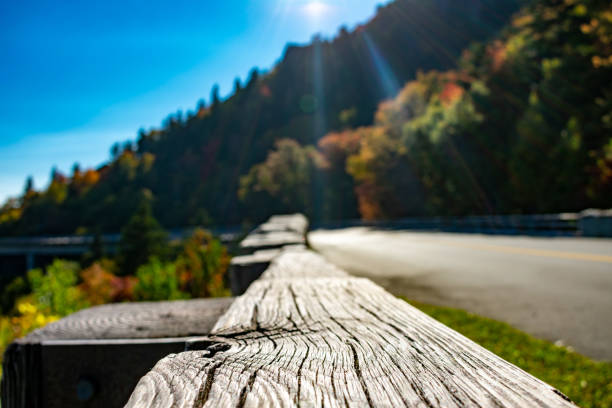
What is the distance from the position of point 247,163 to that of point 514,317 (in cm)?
9671

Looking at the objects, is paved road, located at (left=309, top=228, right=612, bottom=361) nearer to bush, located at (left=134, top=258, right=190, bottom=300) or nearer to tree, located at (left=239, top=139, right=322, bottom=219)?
bush, located at (left=134, top=258, right=190, bottom=300)

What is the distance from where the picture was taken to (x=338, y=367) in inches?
32.1

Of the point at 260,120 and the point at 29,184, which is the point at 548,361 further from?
the point at 29,184

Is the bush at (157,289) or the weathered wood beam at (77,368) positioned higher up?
the weathered wood beam at (77,368)

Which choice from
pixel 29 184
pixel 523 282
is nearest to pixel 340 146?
pixel 523 282

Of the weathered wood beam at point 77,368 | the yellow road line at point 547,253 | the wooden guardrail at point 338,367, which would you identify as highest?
the wooden guardrail at point 338,367

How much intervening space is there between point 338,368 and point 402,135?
3785cm

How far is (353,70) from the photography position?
11856cm

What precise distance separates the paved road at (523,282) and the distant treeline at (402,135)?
35.9 feet

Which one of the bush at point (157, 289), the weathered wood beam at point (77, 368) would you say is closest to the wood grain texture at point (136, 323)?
the weathered wood beam at point (77, 368)

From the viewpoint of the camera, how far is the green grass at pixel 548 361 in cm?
291

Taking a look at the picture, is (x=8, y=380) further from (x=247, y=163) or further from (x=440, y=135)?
(x=247, y=163)

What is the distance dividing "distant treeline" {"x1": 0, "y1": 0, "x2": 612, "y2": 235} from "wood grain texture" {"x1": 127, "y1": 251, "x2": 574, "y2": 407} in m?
19.5

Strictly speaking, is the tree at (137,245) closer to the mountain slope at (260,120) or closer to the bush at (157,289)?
the bush at (157,289)
